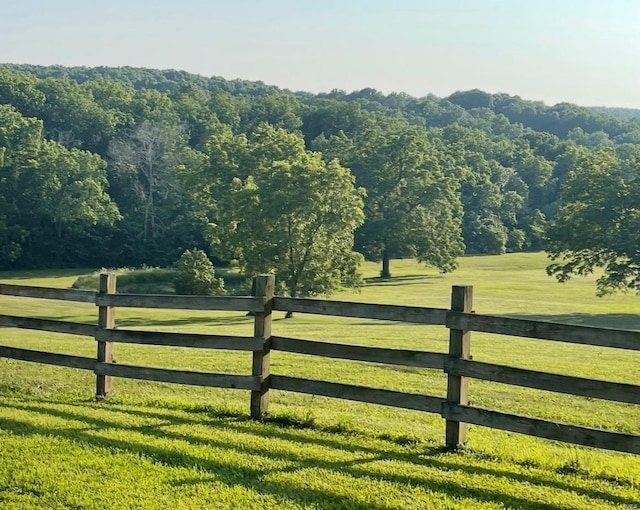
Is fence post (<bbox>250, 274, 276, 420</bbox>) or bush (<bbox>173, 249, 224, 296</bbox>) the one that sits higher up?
fence post (<bbox>250, 274, 276, 420</bbox>)

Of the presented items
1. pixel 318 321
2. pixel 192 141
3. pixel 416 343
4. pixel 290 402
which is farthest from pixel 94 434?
pixel 192 141

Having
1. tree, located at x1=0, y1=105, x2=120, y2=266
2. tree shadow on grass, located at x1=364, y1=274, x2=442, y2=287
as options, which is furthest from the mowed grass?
tree, located at x1=0, y1=105, x2=120, y2=266

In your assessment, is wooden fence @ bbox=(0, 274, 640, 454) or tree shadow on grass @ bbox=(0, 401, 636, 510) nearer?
tree shadow on grass @ bbox=(0, 401, 636, 510)

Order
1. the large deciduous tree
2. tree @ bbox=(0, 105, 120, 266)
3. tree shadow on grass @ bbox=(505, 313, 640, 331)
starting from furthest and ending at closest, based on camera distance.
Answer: tree @ bbox=(0, 105, 120, 266), the large deciduous tree, tree shadow on grass @ bbox=(505, 313, 640, 331)

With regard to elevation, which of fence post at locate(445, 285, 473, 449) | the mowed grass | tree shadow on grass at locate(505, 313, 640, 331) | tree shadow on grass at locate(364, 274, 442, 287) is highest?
fence post at locate(445, 285, 473, 449)

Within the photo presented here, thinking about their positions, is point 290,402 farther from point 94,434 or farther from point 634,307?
point 634,307

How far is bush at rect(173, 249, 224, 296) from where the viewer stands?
51844 mm

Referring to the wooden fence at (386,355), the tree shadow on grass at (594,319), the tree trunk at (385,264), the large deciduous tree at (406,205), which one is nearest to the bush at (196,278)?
the tree shadow on grass at (594,319)

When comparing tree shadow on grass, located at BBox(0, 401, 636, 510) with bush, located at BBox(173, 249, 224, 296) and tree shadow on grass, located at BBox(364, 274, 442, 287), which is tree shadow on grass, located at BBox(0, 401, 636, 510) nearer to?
bush, located at BBox(173, 249, 224, 296)

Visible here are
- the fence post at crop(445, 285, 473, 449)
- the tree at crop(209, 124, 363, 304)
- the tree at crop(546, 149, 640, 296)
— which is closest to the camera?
the fence post at crop(445, 285, 473, 449)

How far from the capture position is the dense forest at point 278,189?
47.2 metres

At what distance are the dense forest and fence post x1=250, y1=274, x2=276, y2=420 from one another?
36.8 meters

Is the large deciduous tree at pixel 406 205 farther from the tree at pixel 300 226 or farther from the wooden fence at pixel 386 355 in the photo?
the wooden fence at pixel 386 355

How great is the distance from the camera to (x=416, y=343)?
942 inches
